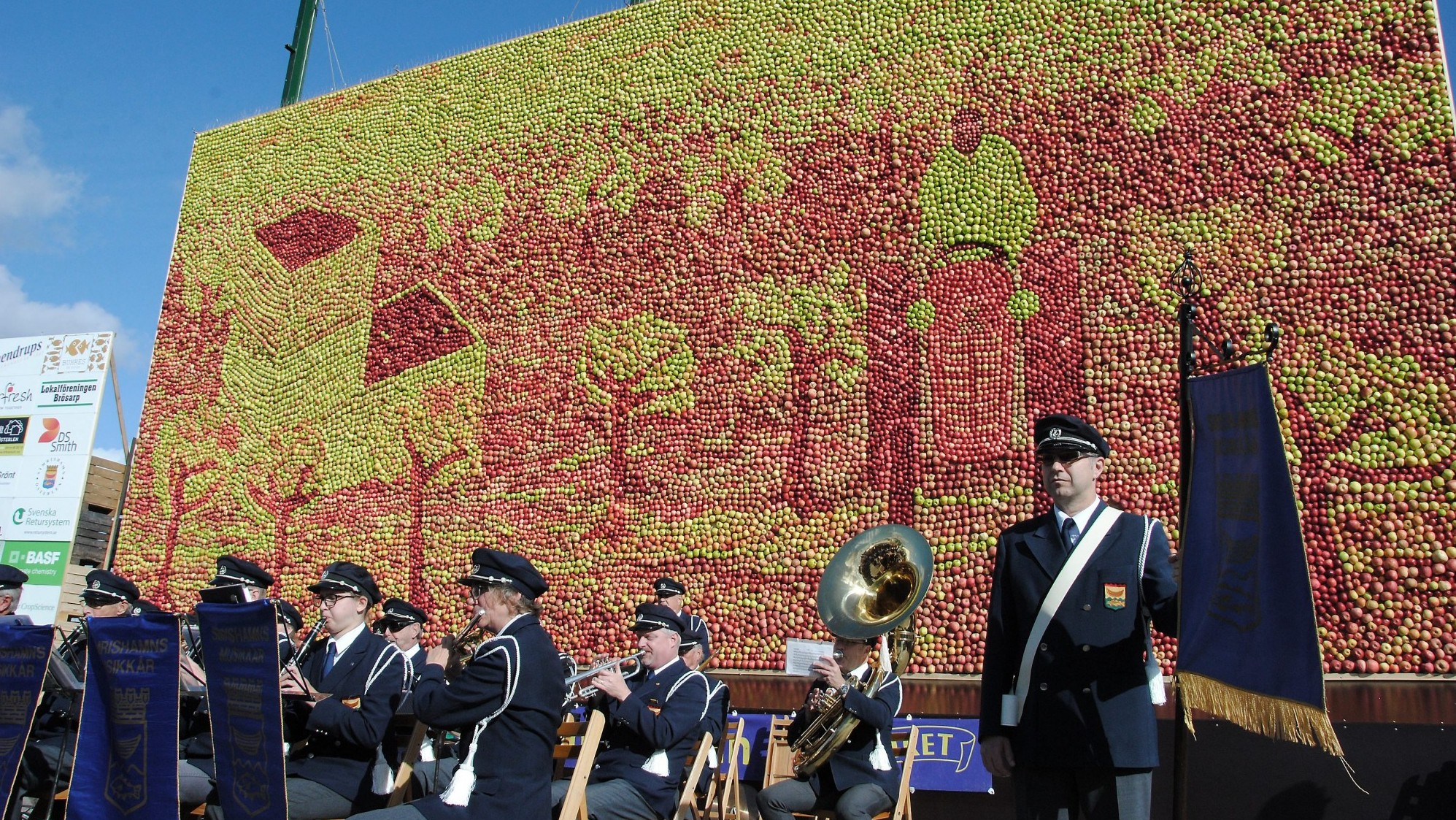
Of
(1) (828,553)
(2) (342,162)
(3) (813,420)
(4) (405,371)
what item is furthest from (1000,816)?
(2) (342,162)

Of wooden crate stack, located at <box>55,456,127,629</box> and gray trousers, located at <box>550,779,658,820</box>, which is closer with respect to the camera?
gray trousers, located at <box>550,779,658,820</box>

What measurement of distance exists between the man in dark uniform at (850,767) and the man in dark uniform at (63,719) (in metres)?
2.92

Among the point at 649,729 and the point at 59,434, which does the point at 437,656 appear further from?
the point at 59,434

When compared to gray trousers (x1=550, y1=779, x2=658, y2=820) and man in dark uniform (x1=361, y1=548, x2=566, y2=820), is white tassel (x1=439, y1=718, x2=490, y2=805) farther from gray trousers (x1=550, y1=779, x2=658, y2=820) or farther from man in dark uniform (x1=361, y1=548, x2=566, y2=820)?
gray trousers (x1=550, y1=779, x2=658, y2=820)

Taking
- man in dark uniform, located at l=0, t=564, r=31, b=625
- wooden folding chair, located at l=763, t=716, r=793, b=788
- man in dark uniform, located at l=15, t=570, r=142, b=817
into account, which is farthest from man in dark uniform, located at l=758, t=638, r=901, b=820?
man in dark uniform, located at l=0, t=564, r=31, b=625

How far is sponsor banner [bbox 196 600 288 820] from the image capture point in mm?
3441

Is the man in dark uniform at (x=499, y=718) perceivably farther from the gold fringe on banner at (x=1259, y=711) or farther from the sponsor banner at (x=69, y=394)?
the sponsor banner at (x=69, y=394)

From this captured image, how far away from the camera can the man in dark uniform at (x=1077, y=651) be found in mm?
2561

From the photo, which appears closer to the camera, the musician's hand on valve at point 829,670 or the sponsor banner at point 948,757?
the musician's hand on valve at point 829,670

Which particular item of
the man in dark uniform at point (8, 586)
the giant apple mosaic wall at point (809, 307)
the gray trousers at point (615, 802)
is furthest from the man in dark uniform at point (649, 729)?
the giant apple mosaic wall at point (809, 307)

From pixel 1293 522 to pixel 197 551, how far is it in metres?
11.5

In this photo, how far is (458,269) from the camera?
1105 cm

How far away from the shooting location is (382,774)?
12.4ft

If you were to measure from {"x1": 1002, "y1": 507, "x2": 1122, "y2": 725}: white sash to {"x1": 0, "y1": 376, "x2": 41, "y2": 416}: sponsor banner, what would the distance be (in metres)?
12.0
